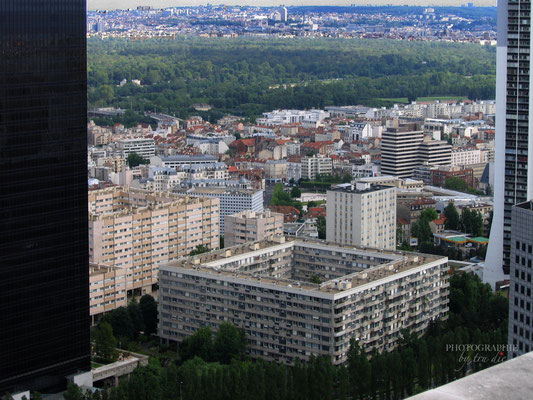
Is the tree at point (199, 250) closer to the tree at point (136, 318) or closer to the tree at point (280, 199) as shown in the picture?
the tree at point (136, 318)

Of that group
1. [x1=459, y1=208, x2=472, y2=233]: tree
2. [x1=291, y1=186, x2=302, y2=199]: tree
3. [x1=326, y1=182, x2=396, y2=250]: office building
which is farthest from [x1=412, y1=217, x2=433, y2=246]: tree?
[x1=291, y1=186, x2=302, y2=199]: tree

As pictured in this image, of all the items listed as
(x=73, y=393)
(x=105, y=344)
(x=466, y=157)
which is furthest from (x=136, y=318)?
(x=466, y=157)

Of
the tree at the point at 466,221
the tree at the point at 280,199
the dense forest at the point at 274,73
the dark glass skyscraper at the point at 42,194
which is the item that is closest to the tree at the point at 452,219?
the tree at the point at 466,221

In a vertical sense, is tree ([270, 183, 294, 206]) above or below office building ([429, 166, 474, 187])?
below

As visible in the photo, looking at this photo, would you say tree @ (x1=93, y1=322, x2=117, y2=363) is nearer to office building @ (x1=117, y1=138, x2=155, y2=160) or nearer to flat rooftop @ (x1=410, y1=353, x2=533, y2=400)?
flat rooftop @ (x1=410, y1=353, x2=533, y2=400)

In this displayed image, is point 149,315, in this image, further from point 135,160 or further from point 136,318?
point 135,160
